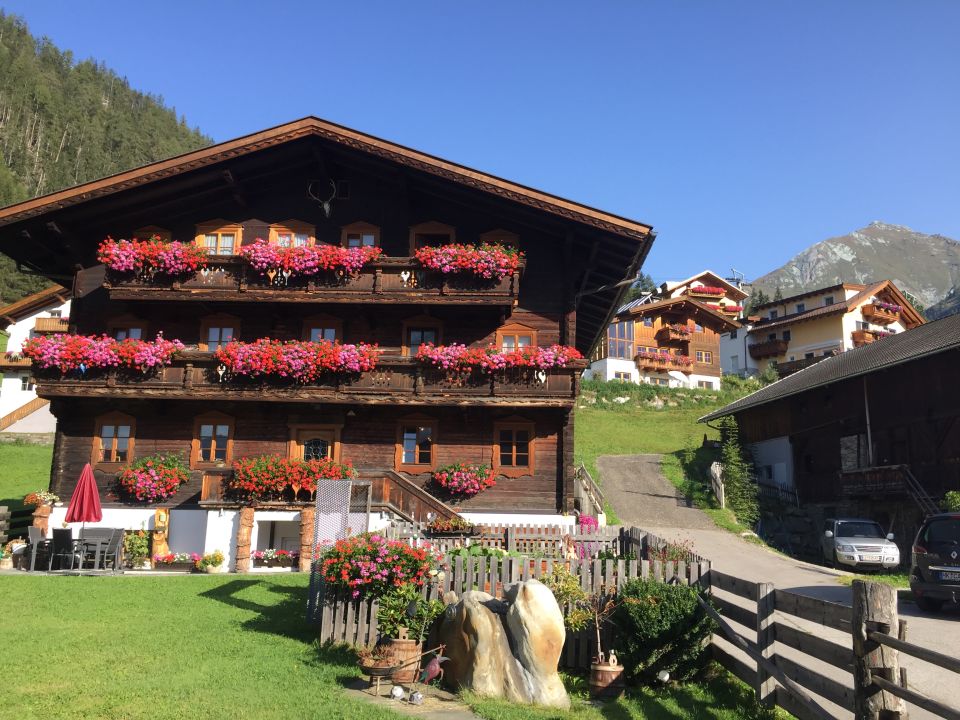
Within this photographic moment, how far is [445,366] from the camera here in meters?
21.7

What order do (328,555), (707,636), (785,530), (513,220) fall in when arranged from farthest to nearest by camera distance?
1. (785,530)
2. (513,220)
3. (328,555)
4. (707,636)

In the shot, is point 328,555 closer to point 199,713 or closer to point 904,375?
point 199,713

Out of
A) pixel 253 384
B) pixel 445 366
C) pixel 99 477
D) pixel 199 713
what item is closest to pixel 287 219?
pixel 253 384

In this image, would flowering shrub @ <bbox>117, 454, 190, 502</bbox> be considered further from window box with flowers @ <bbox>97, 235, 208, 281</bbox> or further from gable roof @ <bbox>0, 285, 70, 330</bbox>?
gable roof @ <bbox>0, 285, 70, 330</bbox>

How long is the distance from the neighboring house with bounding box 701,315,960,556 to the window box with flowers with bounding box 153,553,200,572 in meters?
25.1

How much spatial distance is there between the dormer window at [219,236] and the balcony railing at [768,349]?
5894cm

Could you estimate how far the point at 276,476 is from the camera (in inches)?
810

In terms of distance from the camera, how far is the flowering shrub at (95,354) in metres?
21.8

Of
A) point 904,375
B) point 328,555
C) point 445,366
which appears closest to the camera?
point 328,555

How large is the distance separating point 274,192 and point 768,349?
194ft

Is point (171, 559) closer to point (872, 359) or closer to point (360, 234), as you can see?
point (360, 234)

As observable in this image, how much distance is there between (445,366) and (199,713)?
1483cm

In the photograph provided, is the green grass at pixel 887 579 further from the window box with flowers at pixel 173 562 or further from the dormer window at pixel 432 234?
the window box with flowers at pixel 173 562

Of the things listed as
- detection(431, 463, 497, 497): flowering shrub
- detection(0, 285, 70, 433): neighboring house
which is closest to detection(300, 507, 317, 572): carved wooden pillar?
detection(431, 463, 497, 497): flowering shrub
